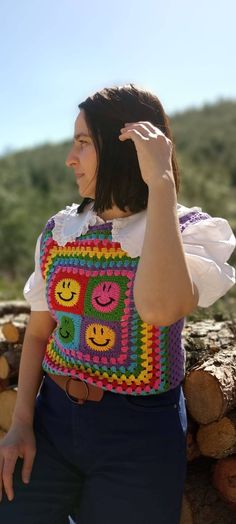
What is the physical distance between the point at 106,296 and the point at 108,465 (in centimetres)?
38

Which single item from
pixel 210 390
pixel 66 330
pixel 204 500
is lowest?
pixel 204 500

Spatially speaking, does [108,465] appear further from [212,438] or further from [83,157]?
[83,157]

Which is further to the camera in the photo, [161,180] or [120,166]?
[120,166]

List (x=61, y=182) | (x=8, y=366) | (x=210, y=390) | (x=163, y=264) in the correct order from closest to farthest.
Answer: (x=163, y=264), (x=210, y=390), (x=8, y=366), (x=61, y=182)

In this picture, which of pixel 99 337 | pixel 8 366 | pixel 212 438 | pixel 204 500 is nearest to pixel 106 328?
pixel 99 337

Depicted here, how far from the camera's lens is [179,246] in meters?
1.24

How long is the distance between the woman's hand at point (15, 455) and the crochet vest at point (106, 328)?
176mm

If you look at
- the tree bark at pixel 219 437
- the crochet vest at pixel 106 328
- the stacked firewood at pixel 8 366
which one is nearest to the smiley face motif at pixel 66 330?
the crochet vest at pixel 106 328

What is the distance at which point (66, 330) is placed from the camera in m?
1.52

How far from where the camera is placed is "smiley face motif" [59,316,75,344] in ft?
4.94

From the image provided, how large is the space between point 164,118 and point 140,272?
0.44 metres

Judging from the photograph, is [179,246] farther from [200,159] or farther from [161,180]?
[200,159]

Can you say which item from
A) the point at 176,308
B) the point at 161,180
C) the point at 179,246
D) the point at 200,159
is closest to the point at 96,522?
the point at 176,308

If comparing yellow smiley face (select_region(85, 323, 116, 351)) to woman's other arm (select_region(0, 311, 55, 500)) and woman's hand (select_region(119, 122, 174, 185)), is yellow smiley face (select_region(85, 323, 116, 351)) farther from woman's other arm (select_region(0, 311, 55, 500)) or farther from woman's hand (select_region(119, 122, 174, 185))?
woman's hand (select_region(119, 122, 174, 185))
